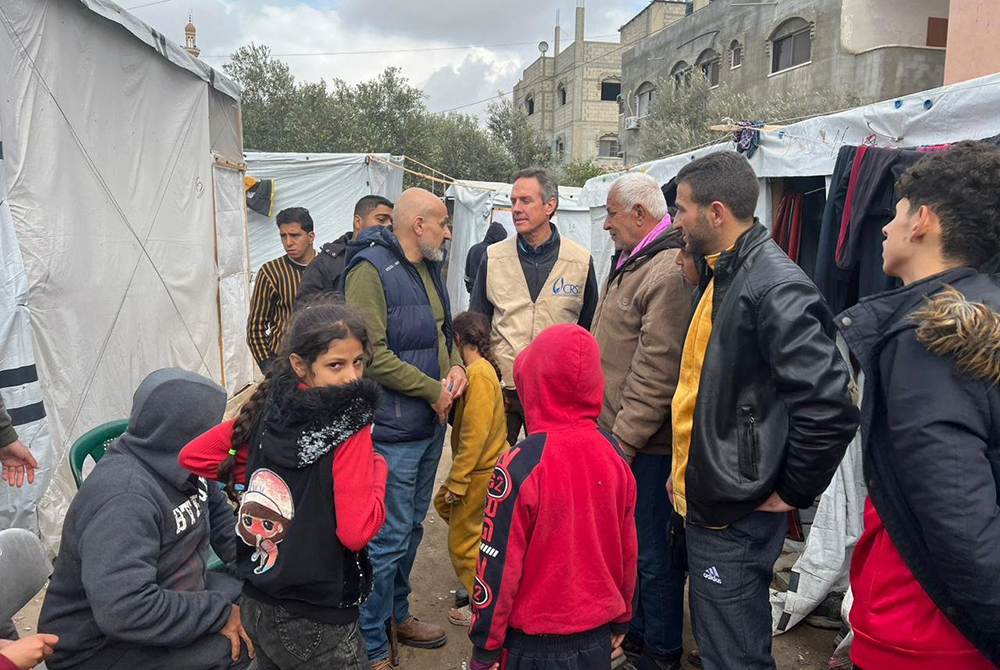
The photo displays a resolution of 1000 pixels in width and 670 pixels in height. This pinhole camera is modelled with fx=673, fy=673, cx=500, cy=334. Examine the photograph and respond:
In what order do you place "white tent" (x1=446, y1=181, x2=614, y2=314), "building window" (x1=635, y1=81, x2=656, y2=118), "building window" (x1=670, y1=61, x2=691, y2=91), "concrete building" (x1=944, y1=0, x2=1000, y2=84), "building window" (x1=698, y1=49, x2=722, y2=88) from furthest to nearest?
"building window" (x1=635, y1=81, x2=656, y2=118) → "building window" (x1=670, y1=61, x2=691, y2=91) → "building window" (x1=698, y1=49, x2=722, y2=88) → "white tent" (x1=446, y1=181, x2=614, y2=314) → "concrete building" (x1=944, y1=0, x2=1000, y2=84)

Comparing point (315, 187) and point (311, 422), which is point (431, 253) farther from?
point (315, 187)

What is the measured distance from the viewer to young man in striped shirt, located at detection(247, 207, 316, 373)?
14.4ft

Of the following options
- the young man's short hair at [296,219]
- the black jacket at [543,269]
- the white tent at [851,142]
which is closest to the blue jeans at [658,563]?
the white tent at [851,142]

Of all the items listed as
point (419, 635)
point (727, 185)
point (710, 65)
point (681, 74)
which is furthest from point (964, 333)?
point (681, 74)

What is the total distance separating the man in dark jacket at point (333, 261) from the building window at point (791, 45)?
17721mm

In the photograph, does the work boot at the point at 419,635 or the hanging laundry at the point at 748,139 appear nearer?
the work boot at the point at 419,635

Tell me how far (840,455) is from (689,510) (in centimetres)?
52

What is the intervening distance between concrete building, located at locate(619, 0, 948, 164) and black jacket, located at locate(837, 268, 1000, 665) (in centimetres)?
1669

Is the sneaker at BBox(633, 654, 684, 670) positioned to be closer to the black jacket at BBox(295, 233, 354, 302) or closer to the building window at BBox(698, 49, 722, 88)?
the black jacket at BBox(295, 233, 354, 302)

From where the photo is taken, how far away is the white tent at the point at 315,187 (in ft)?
36.4

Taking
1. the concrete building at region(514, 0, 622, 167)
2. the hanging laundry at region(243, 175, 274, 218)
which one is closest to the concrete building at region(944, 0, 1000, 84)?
the hanging laundry at region(243, 175, 274, 218)

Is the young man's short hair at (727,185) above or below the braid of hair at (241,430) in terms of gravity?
above

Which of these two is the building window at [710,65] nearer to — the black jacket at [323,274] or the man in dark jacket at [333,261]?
the man in dark jacket at [333,261]

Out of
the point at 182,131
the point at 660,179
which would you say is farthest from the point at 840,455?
the point at 182,131
